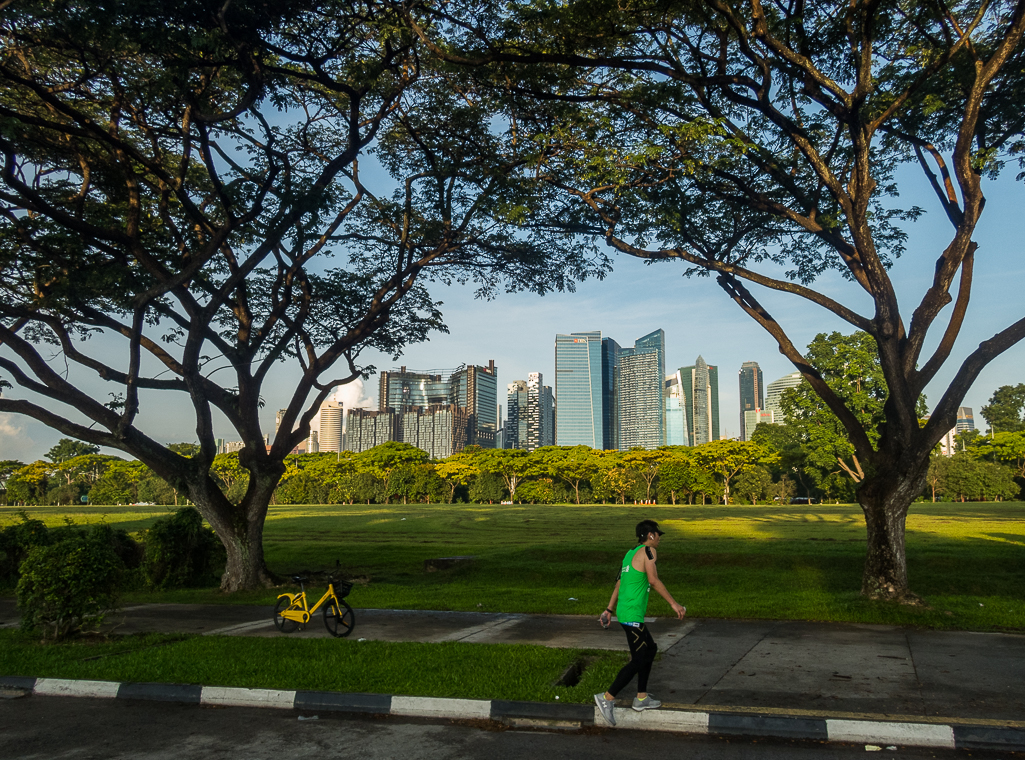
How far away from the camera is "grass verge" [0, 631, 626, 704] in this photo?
7340 millimetres

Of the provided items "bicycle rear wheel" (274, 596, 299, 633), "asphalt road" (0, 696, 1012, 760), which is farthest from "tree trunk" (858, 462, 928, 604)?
"bicycle rear wheel" (274, 596, 299, 633)

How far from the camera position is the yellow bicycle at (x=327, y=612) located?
410 inches

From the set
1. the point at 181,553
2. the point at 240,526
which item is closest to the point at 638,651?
the point at 240,526

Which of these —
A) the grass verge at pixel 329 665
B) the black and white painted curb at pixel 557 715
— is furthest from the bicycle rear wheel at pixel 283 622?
the black and white painted curb at pixel 557 715

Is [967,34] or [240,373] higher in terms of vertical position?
[967,34]

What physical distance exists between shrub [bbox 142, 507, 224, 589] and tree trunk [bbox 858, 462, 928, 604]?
16.0 meters

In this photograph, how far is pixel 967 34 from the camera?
1095cm

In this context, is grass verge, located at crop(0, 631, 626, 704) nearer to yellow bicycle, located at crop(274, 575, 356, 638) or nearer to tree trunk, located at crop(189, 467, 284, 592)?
yellow bicycle, located at crop(274, 575, 356, 638)

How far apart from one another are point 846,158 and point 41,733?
620 inches

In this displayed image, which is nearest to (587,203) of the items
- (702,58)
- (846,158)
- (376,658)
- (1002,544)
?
(702,58)

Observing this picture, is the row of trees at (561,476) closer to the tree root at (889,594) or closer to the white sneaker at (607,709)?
the tree root at (889,594)

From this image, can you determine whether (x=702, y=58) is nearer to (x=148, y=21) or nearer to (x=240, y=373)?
(x=148, y=21)

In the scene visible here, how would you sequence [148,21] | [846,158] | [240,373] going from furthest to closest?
[240,373] → [846,158] → [148,21]

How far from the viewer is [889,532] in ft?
40.6
